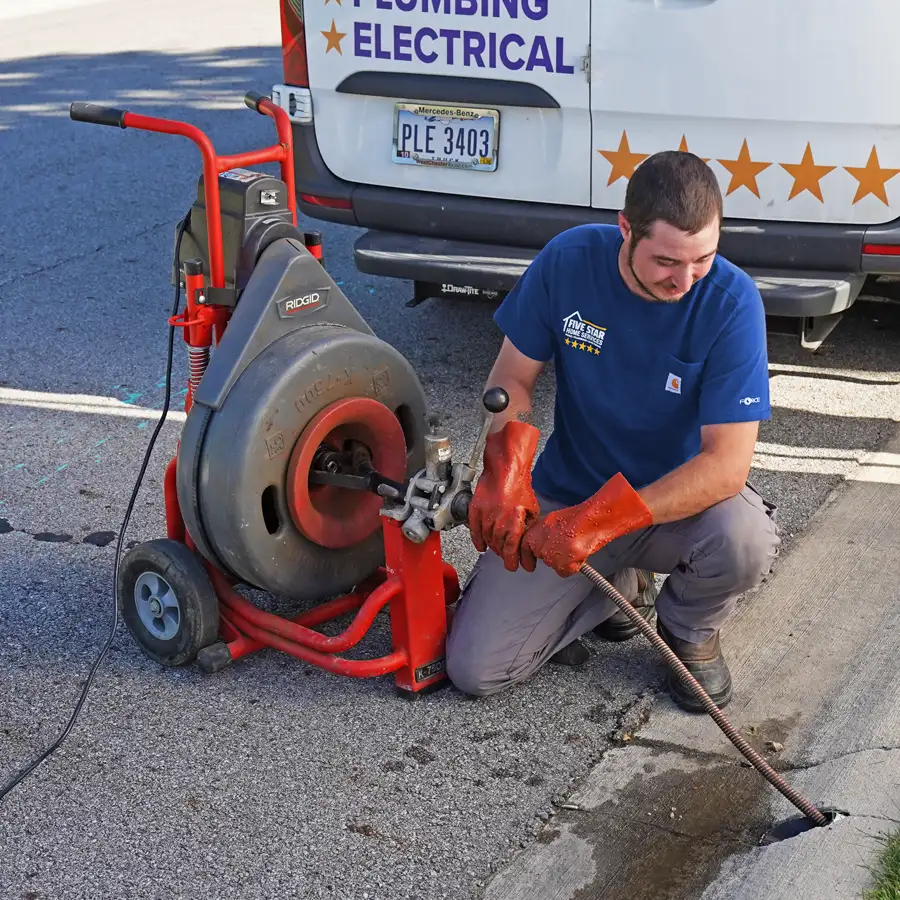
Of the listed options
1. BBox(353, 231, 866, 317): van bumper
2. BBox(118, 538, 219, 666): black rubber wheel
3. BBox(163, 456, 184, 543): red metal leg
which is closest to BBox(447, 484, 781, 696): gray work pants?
BBox(118, 538, 219, 666): black rubber wheel

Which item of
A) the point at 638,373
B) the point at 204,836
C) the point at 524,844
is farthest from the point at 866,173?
the point at 204,836

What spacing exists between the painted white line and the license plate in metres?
1.28

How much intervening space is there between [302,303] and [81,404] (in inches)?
79.3

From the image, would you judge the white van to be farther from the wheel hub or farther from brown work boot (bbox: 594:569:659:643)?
the wheel hub

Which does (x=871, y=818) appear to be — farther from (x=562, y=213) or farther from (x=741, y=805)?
(x=562, y=213)

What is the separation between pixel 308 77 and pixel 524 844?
3.06 metres

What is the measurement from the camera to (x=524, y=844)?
273cm

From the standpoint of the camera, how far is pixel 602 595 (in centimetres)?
332

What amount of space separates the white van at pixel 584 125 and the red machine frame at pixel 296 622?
1.30 metres

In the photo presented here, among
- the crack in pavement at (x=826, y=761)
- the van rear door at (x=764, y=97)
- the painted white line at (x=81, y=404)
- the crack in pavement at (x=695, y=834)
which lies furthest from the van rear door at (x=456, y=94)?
the crack in pavement at (x=695, y=834)

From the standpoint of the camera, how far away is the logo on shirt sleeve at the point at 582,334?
3.12 metres

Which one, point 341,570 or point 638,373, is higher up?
point 638,373

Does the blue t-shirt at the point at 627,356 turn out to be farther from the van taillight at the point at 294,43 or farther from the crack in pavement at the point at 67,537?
the van taillight at the point at 294,43

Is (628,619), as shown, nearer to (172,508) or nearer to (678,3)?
(172,508)
